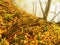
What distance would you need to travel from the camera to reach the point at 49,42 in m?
5.36

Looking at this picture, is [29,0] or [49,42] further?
[29,0]

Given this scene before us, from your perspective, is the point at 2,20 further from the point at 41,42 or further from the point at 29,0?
the point at 29,0

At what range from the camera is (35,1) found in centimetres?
2633

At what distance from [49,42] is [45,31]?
70 centimetres

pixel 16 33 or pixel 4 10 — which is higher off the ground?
pixel 4 10

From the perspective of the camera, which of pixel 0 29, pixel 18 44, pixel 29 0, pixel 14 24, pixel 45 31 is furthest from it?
pixel 29 0

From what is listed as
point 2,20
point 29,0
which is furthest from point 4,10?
point 29,0

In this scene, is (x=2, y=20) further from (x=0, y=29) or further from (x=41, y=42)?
(x=41, y=42)

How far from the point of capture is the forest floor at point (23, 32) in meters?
4.84

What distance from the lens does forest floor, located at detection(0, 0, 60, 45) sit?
484 centimetres

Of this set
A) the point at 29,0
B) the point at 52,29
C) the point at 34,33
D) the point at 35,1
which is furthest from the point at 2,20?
the point at 29,0

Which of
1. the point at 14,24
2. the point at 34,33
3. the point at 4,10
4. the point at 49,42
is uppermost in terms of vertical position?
the point at 4,10

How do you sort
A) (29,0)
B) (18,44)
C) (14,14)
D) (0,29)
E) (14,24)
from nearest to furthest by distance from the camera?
(18,44) < (0,29) < (14,24) < (14,14) < (29,0)

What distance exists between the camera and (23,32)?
5.33 m
